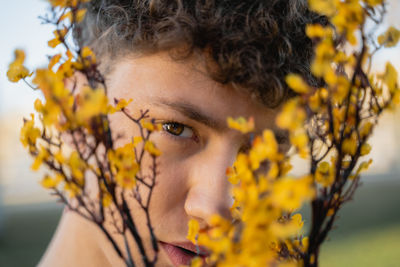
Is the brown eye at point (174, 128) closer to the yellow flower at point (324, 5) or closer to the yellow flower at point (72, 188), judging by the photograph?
the yellow flower at point (72, 188)

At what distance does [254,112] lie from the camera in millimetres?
905

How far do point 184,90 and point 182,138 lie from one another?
121 mm

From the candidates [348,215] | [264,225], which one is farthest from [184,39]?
[348,215]

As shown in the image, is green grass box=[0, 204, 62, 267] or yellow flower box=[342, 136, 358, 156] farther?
green grass box=[0, 204, 62, 267]

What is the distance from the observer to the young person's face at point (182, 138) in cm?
83

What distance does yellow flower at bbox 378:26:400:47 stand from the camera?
19.4 inches

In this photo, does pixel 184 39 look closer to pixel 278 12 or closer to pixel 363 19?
pixel 278 12

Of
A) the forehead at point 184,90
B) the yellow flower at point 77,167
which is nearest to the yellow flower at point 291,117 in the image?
the yellow flower at point 77,167

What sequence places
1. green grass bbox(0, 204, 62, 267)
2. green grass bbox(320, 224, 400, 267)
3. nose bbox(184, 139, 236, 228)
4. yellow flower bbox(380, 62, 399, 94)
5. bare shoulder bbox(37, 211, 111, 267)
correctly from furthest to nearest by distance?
green grass bbox(0, 204, 62, 267)
green grass bbox(320, 224, 400, 267)
bare shoulder bbox(37, 211, 111, 267)
nose bbox(184, 139, 236, 228)
yellow flower bbox(380, 62, 399, 94)

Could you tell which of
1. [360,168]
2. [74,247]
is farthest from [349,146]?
[74,247]

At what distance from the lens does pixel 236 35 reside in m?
0.82

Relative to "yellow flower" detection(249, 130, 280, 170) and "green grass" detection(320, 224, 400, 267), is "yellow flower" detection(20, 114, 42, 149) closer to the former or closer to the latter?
"yellow flower" detection(249, 130, 280, 170)

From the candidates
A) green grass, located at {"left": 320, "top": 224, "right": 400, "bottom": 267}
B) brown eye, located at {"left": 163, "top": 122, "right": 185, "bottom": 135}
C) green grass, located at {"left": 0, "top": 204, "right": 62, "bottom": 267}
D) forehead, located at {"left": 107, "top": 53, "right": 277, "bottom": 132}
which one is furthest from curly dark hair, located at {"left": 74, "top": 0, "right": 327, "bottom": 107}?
green grass, located at {"left": 0, "top": 204, "right": 62, "bottom": 267}

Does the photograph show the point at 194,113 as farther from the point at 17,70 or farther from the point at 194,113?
the point at 17,70
